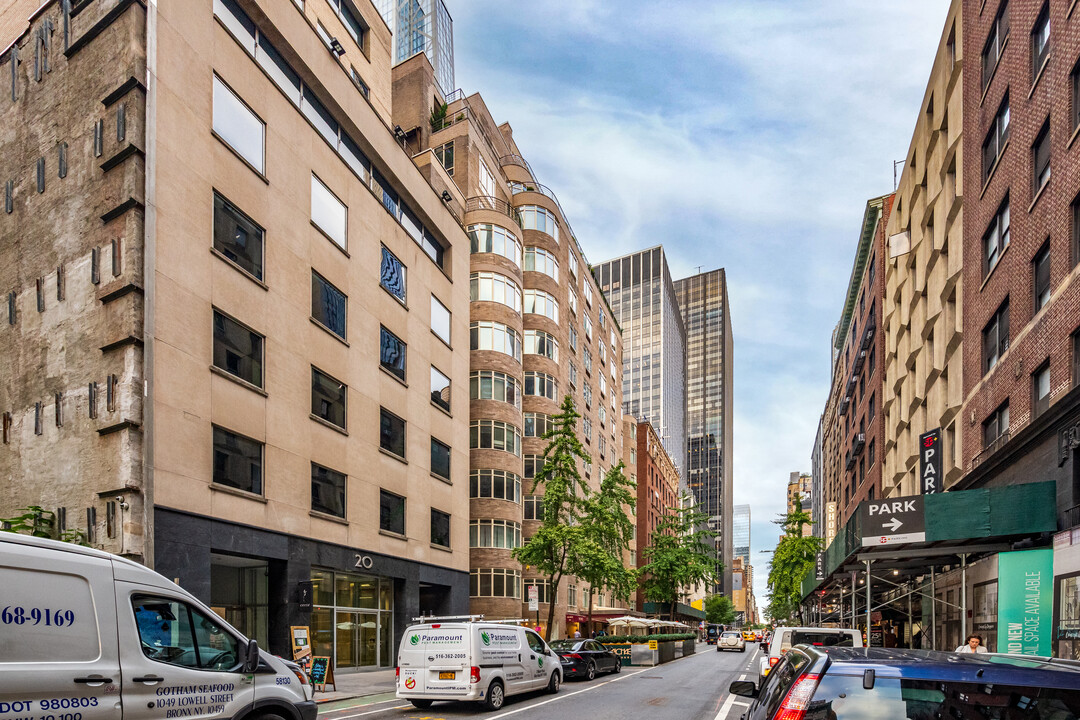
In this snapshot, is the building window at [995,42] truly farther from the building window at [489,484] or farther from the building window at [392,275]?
the building window at [489,484]

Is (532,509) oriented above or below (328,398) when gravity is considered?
below

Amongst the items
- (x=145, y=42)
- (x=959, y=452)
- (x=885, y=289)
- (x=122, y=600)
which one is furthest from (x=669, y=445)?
(x=122, y=600)

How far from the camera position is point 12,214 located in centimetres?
2383

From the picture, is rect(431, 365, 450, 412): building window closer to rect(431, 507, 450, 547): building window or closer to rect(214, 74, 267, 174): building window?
rect(431, 507, 450, 547): building window

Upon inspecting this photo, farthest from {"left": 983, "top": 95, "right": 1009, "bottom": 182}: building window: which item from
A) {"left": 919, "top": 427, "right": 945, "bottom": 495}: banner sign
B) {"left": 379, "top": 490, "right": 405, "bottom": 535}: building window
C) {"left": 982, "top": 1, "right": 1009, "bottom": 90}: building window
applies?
{"left": 379, "top": 490, "right": 405, "bottom": 535}: building window

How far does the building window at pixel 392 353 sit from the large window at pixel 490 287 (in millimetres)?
12142

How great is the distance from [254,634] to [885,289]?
1505 inches

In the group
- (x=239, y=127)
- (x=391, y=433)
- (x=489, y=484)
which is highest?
(x=239, y=127)

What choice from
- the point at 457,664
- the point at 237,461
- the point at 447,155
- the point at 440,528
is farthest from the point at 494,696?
the point at 447,155

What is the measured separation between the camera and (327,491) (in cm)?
Result: 2700

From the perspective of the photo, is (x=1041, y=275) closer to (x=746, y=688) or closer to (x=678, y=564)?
(x=746, y=688)

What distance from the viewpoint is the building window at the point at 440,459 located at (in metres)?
35.8

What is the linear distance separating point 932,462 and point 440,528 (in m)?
19.4

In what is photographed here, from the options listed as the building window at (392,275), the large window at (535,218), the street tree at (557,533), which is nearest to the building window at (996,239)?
the street tree at (557,533)
